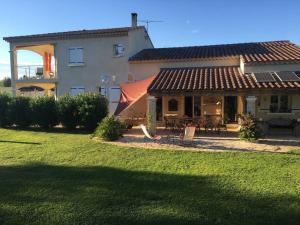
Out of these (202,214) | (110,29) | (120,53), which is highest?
(110,29)

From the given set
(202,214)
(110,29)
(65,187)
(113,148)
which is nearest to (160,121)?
(110,29)

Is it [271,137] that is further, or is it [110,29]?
[110,29]

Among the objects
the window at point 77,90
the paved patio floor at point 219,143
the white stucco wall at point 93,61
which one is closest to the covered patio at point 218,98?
the paved patio floor at point 219,143

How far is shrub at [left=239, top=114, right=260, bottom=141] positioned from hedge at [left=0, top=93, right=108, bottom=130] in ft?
32.1

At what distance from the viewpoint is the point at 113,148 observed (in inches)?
635

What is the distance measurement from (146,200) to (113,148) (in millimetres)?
7269

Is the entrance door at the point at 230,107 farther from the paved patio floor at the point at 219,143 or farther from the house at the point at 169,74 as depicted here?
the paved patio floor at the point at 219,143

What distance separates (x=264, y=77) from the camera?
70.2ft

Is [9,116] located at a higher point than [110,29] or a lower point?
lower

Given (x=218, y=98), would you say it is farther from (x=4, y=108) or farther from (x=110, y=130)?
(x=4, y=108)

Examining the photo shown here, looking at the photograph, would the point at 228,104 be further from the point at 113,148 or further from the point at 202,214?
the point at 202,214

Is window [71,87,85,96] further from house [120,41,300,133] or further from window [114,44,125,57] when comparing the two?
house [120,41,300,133]

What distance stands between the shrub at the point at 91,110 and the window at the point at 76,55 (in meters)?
8.19

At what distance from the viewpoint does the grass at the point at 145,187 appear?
806 cm
